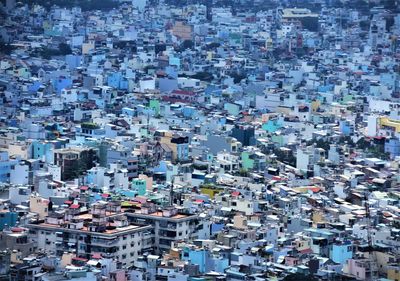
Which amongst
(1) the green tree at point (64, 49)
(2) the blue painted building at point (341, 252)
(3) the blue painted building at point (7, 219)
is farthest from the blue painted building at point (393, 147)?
(1) the green tree at point (64, 49)

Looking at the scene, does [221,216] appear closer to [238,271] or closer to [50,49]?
[238,271]

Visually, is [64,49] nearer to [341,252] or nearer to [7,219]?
[7,219]

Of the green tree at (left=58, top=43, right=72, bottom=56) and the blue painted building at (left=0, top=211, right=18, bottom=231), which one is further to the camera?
the green tree at (left=58, top=43, right=72, bottom=56)

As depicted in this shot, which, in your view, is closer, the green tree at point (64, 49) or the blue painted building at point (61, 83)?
the blue painted building at point (61, 83)

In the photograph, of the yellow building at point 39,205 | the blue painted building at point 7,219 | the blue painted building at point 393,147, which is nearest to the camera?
the blue painted building at point 7,219

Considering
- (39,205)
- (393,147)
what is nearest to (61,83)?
(393,147)

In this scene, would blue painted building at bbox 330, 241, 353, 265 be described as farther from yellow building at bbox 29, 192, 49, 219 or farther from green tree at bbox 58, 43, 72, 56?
green tree at bbox 58, 43, 72, 56

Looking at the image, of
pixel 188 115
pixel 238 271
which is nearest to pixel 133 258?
pixel 238 271

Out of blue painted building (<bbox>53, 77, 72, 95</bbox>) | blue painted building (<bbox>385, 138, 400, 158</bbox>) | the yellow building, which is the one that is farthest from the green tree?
the yellow building

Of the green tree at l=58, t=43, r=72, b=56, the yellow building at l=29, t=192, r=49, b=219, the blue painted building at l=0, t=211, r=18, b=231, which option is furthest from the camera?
the green tree at l=58, t=43, r=72, b=56

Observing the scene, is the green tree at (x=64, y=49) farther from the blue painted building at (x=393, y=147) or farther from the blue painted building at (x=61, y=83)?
the blue painted building at (x=393, y=147)

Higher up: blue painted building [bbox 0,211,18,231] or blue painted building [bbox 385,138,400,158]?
blue painted building [bbox 0,211,18,231]

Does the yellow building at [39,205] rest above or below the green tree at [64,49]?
above
